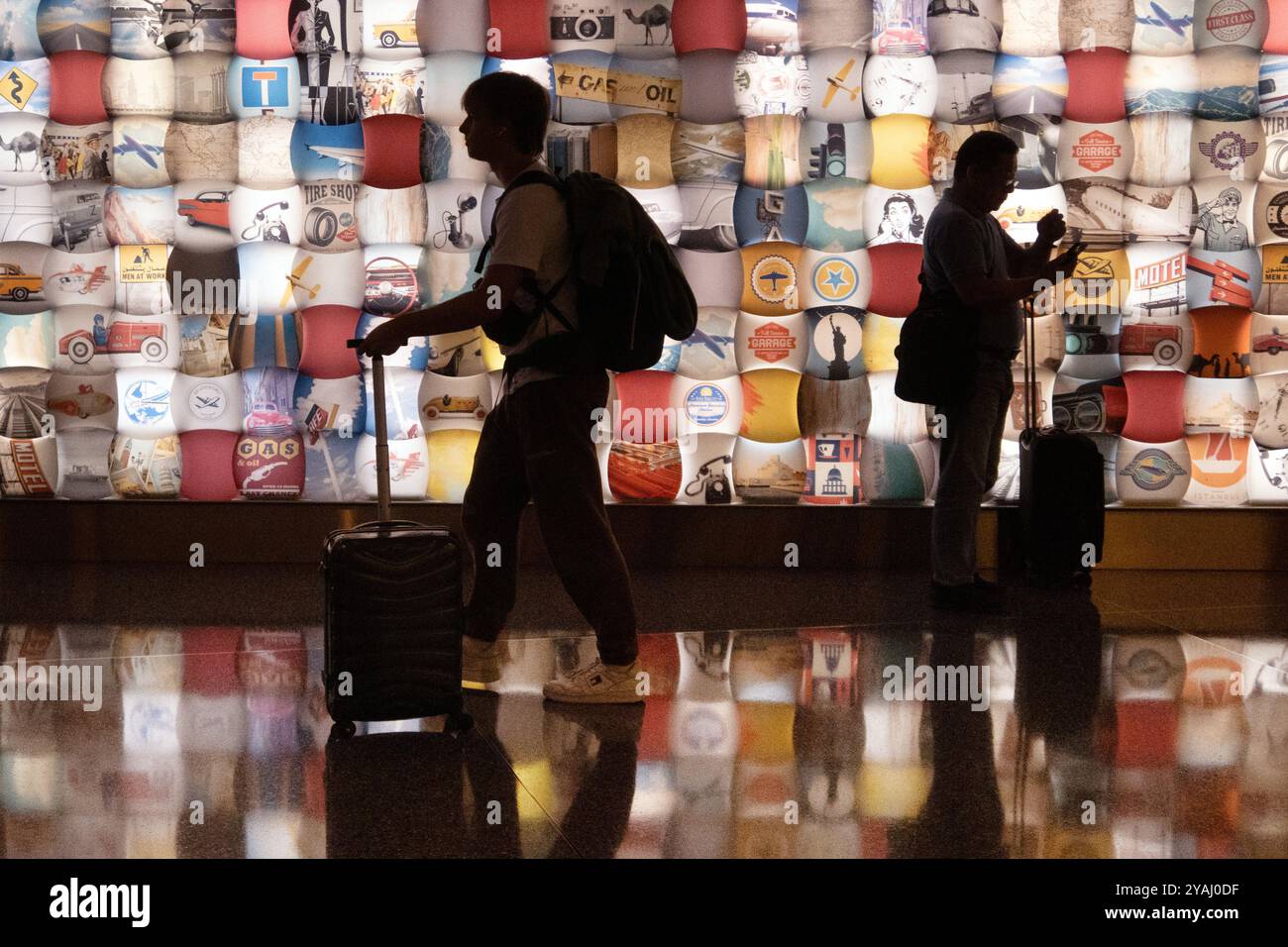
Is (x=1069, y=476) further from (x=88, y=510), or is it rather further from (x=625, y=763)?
(x=88, y=510)

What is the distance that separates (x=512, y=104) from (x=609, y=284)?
19.1 inches

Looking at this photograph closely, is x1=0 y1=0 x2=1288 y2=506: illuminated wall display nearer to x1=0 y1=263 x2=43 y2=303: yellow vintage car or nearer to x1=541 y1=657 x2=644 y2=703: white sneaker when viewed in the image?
x1=0 y1=263 x2=43 y2=303: yellow vintage car

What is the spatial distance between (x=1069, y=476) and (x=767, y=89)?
1953 millimetres

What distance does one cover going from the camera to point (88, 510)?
17.3 ft

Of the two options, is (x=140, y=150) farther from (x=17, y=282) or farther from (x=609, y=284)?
(x=609, y=284)

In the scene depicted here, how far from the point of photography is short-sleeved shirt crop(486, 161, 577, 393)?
9.21ft

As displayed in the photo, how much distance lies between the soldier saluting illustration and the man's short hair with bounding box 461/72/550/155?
343 cm

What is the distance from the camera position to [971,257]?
13.5 feet

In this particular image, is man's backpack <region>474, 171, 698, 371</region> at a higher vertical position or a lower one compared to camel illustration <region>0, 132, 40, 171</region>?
lower

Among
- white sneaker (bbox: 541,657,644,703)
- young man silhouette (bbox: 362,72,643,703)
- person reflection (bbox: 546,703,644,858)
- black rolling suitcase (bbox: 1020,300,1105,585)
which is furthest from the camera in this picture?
black rolling suitcase (bbox: 1020,300,1105,585)

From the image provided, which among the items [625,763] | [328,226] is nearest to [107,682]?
[625,763]
